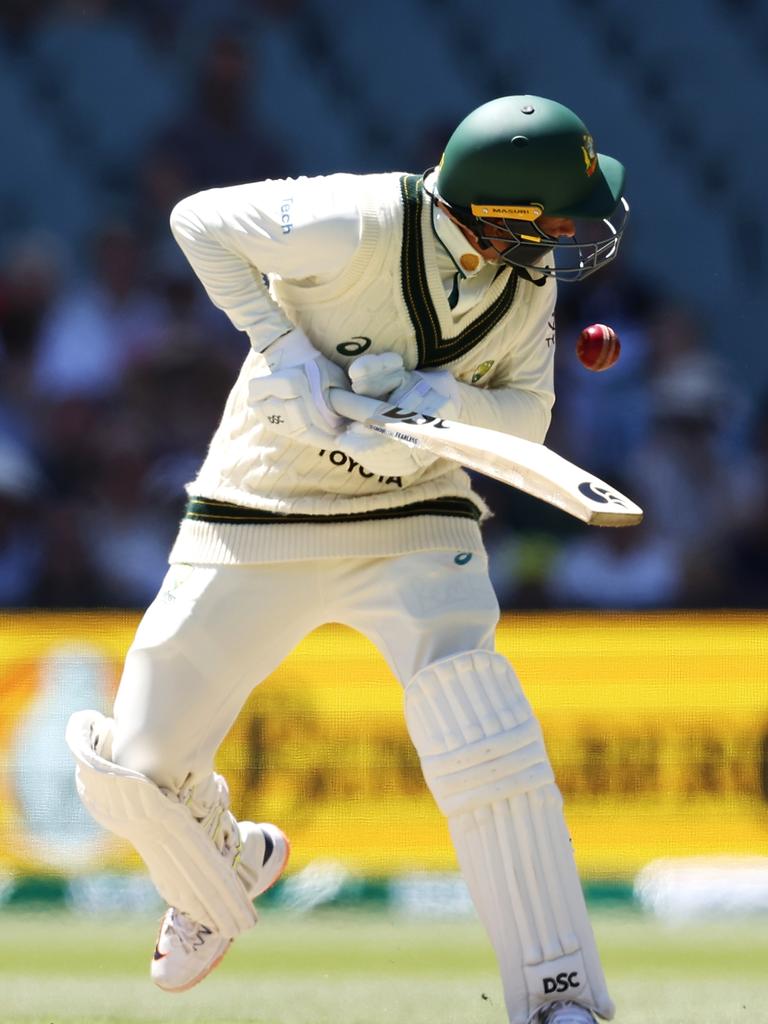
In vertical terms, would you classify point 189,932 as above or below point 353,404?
below

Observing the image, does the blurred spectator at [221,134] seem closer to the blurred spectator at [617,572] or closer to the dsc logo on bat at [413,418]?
the blurred spectator at [617,572]

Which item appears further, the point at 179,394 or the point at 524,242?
the point at 179,394

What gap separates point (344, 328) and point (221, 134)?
3303 millimetres

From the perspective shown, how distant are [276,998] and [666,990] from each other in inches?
29.0

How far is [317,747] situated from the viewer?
14.2ft

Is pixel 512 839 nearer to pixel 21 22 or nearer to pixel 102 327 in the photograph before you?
pixel 102 327

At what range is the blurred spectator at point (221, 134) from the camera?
6.03m

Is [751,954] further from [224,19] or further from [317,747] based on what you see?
[224,19]

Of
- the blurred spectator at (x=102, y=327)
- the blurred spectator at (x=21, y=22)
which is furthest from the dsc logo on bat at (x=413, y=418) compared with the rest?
the blurred spectator at (x=21, y=22)

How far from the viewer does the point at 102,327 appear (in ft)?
19.5

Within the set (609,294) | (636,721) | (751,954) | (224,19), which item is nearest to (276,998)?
(751,954)

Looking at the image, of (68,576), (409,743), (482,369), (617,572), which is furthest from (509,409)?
(68,576)

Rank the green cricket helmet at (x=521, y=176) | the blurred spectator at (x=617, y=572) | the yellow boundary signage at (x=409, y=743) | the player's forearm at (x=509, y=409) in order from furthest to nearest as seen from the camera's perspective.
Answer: the blurred spectator at (x=617, y=572), the yellow boundary signage at (x=409, y=743), the player's forearm at (x=509, y=409), the green cricket helmet at (x=521, y=176)

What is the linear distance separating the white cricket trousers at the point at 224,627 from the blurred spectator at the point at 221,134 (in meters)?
3.25
